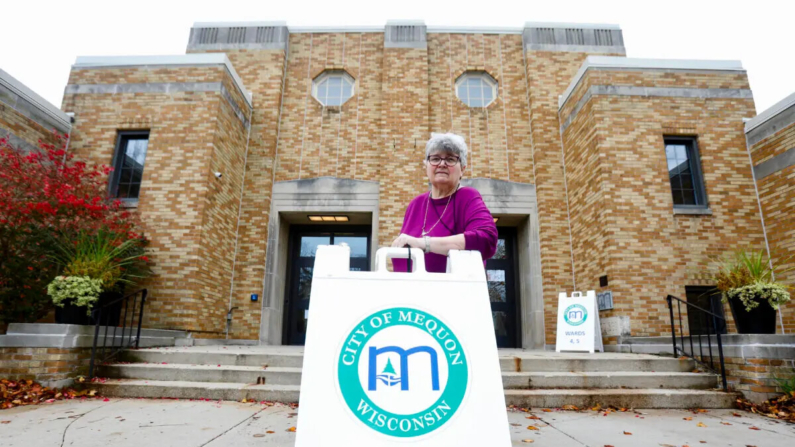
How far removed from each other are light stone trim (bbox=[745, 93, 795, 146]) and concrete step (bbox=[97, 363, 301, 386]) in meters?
8.99

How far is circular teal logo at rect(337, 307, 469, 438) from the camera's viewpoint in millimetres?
1275

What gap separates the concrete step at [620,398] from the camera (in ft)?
13.8

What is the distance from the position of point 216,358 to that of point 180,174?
4267 mm

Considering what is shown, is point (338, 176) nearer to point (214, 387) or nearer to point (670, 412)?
point (214, 387)

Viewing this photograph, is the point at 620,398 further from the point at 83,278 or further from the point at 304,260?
the point at 304,260

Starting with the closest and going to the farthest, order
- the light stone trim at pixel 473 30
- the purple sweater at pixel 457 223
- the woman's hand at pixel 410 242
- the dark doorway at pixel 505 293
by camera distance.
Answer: the woman's hand at pixel 410 242 → the purple sweater at pixel 457 223 → the dark doorway at pixel 505 293 → the light stone trim at pixel 473 30

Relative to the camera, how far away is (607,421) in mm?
3584

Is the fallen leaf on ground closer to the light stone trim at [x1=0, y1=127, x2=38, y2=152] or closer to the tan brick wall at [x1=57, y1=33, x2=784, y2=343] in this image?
the tan brick wall at [x1=57, y1=33, x2=784, y2=343]

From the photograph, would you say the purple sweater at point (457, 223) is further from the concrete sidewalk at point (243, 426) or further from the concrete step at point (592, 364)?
the concrete step at point (592, 364)

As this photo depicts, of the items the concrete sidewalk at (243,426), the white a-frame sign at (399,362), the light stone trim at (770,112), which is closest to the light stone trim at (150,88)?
the concrete sidewalk at (243,426)

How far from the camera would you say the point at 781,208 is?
7340 mm

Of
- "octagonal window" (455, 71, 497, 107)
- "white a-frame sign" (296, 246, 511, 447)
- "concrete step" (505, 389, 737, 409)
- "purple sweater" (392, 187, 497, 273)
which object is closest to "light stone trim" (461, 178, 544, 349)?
"octagonal window" (455, 71, 497, 107)

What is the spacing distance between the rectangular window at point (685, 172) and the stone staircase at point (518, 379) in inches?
164

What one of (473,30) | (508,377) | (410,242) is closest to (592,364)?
(508,377)
